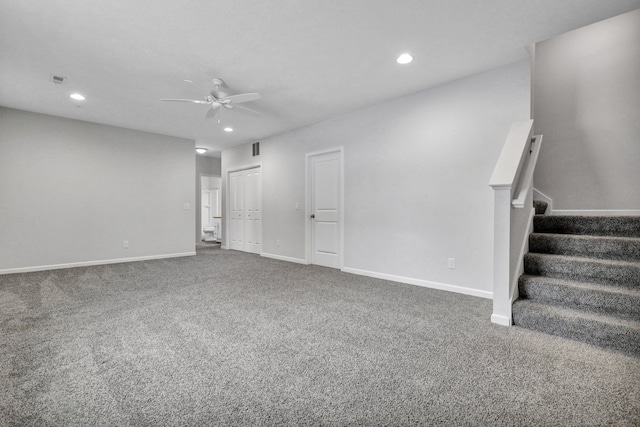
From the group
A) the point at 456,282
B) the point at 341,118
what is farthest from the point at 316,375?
the point at 341,118

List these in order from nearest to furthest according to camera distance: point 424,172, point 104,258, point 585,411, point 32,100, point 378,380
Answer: point 585,411 → point 378,380 → point 424,172 → point 32,100 → point 104,258

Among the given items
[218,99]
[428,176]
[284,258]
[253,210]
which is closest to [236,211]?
[253,210]

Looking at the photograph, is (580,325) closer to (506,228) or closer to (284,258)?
(506,228)

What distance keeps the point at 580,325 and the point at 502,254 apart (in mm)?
695

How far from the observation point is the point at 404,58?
300 centimetres

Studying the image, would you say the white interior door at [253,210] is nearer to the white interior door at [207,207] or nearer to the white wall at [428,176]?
the white wall at [428,176]

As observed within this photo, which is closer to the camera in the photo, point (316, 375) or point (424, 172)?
point (316, 375)

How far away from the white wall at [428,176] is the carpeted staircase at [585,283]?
0.63m

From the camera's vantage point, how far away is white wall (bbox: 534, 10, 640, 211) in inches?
131

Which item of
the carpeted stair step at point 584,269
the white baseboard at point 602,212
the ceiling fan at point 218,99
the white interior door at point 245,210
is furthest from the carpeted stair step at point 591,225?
the white interior door at point 245,210

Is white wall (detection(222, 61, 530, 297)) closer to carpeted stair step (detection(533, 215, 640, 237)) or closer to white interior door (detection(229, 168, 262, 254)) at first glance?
carpeted stair step (detection(533, 215, 640, 237))

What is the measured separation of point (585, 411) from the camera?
141cm

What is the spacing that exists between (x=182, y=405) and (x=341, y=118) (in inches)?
172

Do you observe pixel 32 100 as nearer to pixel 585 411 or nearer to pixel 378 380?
pixel 378 380
